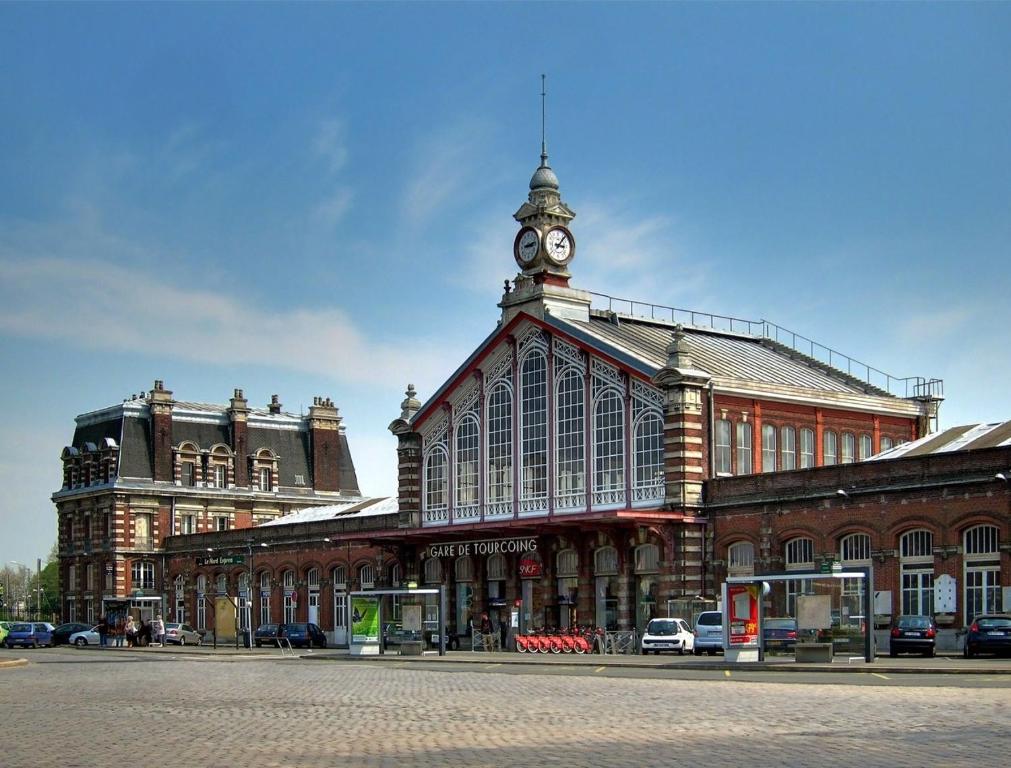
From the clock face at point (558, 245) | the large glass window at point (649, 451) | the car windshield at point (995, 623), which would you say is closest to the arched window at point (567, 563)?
the large glass window at point (649, 451)

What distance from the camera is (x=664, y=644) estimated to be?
182ft

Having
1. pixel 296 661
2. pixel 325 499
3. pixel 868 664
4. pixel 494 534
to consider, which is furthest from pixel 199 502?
pixel 868 664

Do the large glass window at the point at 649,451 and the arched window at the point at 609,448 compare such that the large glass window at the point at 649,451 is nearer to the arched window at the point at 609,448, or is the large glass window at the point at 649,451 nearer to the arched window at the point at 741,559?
the arched window at the point at 609,448

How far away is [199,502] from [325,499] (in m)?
9.39

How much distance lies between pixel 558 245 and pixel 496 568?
14009mm

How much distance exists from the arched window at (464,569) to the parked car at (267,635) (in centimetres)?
1010

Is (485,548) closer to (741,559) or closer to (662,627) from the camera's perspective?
(741,559)

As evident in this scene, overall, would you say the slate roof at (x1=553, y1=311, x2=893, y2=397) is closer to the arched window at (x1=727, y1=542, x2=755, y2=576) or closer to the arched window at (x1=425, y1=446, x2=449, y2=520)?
the arched window at (x1=727, y1=542, x2=755, y2=576)

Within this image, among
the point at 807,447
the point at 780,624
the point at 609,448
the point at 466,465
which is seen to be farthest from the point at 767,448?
the point at 780,624

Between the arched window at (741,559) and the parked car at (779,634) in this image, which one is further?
the arched window at (741,559)

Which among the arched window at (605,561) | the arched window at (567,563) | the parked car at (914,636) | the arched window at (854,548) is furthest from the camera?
the arched window at (567,563)

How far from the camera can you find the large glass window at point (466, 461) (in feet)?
232

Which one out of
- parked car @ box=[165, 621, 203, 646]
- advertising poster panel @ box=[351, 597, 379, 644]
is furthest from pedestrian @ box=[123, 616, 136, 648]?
advertising poster panel @ box=[351, 597, 379, 644]

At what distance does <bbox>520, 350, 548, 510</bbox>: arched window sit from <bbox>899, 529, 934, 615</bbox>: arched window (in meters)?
18.1
